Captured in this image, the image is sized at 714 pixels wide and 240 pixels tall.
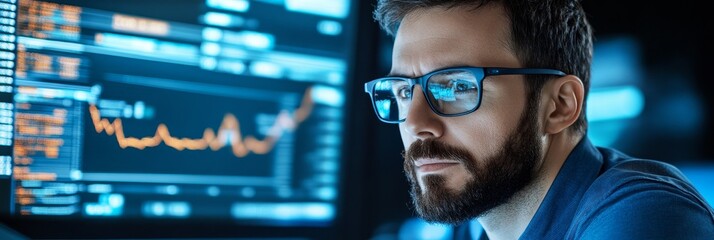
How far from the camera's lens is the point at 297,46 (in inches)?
55.1

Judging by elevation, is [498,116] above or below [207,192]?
above

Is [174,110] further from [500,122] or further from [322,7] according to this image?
[500,122]

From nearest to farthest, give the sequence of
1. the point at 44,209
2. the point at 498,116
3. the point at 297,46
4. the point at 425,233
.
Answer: the point at 498,116 → the point at 44,209 → the point at 297,46 → the point at 425,233

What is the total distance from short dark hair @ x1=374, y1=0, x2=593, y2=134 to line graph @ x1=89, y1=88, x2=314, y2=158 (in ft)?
1.22

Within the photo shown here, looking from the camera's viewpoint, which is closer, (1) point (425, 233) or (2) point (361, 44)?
(2) point (361, 44)

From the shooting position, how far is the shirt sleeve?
0.78 m

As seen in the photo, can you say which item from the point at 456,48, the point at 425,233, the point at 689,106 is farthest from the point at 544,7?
the point at 689,106

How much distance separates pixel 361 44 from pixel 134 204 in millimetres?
556

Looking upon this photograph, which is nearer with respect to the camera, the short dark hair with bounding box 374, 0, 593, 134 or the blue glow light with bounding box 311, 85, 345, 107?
the short dark hair with bounding box 374, 0, 593, 134

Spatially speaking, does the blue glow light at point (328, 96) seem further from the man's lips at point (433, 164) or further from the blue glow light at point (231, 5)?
the man's lips at point (433, 164)

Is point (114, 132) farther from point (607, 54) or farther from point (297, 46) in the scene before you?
point (607, 54)

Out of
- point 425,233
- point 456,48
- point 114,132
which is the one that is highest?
point 456,48

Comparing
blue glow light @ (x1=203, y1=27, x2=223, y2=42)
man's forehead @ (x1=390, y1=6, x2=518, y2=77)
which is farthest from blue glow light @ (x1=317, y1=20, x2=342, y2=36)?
man's forehead @ (x1=390, y1=6, x2=518, y2=77)

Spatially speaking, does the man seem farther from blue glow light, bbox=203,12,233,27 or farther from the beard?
blue glow light, bbox=203,12,233,27
